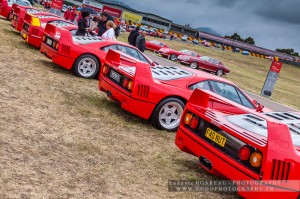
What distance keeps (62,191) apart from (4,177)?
0.62 metres

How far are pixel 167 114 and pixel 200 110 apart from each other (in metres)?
2.02

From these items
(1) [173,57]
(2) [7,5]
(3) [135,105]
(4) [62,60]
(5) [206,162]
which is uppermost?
(2) [7,5]

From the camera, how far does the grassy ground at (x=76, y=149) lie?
4.23 metres

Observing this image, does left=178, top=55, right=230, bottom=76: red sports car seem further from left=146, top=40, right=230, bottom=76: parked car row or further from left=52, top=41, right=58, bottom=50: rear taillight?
left=52, top=41, right=58, bottom=50: rear taillight

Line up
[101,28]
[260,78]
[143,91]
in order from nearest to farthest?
1. [143,91]
2. [101,28]
3. [260,78]

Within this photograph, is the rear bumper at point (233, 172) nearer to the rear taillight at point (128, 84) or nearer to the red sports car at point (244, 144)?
the red sports car at point (244, 144)

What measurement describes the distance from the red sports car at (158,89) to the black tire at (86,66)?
231cm

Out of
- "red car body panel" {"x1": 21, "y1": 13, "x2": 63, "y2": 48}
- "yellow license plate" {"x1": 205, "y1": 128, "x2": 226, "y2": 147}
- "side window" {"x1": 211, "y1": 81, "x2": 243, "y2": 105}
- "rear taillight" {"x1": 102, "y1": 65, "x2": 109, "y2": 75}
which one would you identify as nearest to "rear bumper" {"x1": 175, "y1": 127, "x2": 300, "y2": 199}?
"yellow license plate" {"x1": 205, "y1": 128, "x2": 226, "y2": 147}

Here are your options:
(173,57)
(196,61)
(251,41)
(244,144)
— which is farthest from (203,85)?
(251,41)

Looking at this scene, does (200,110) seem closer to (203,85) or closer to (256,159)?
(256,159)

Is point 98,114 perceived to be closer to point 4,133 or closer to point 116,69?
point 116,69

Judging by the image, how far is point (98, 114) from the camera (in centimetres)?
739

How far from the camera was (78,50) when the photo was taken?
995cm

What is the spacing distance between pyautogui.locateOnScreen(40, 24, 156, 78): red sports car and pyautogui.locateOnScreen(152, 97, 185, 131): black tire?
3.35m
